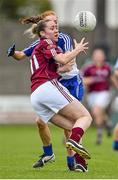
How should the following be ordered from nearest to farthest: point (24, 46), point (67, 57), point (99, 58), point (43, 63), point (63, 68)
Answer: point (67, 57) → point (43, 63) → point (63, 68) → point (99, 58) → point (24, 46)

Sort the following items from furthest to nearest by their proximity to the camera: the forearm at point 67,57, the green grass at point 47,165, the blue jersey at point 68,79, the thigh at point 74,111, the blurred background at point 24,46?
the blurred background at point 24,46 → the blue jersey at point 68,79 → the thigh at point 74,111 → the forearm at point 67,57 → the green grass at point 47,165

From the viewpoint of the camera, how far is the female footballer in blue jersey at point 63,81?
1248 cm

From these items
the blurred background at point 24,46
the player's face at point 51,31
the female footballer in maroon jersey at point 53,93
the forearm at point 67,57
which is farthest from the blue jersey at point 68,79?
the blurred background at point 24,46

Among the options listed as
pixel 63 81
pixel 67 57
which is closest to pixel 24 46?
pixel 63 81

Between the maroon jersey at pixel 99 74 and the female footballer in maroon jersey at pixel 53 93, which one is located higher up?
the female footballer in maroon jersey at pixel 53 93

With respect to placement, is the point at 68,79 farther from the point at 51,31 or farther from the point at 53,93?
the point at 53,93

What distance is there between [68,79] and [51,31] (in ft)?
3.60

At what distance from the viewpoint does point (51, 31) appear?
12.5 metres

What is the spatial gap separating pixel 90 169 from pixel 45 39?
1.95 meters

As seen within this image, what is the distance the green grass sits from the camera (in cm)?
1185

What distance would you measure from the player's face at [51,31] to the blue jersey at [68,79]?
9.5 inches

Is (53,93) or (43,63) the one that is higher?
(43,63)

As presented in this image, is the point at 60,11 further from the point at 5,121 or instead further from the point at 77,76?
the point at 77,76

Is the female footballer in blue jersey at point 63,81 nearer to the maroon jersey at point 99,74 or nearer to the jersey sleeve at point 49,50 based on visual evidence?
the jersey sleeve at point 49,50
